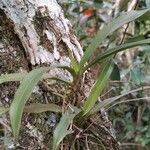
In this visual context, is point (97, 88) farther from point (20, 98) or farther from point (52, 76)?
point (20, 98)

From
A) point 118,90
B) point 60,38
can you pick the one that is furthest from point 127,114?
point 60,38

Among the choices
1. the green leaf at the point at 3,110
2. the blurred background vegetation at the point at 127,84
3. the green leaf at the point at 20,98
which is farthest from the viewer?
the blurred background vegetation at the point at 127,84

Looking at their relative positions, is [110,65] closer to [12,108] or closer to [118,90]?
[12,108]

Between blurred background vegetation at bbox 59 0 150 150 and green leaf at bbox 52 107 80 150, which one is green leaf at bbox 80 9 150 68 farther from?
blurred background vegetation at bbox 59 0 150 150

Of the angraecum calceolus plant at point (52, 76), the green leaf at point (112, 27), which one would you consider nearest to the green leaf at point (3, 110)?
the angraecum calceolus plant at point (52, 76)

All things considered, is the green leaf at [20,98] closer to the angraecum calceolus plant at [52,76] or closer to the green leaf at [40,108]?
the angraecum calceolus plant at [52,76]

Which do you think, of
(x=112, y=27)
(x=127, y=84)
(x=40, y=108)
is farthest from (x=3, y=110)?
(x=127, y=84)
